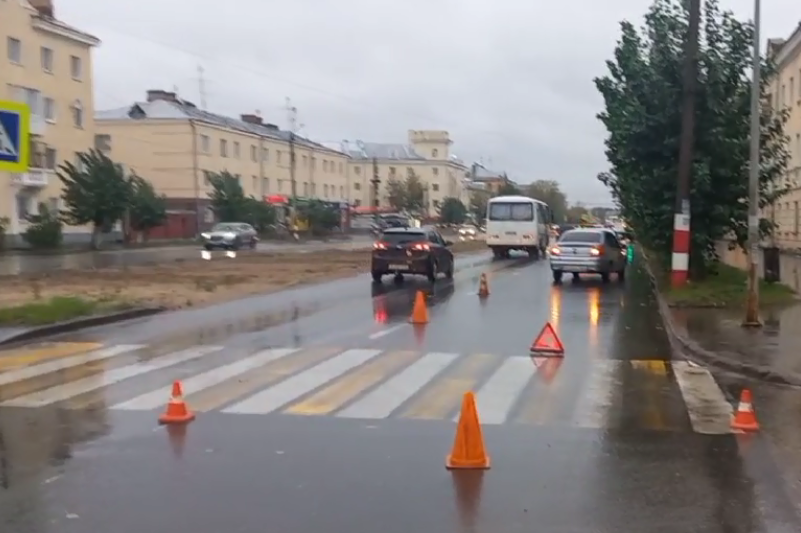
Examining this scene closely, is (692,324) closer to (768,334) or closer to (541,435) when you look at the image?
(768,334)

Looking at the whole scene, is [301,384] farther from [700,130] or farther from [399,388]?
[700,130]

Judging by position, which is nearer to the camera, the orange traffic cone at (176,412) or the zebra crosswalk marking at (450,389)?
the orange traffic cone at (176,412)

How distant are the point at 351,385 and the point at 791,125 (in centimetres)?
4485

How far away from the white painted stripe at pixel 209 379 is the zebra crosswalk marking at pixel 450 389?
97.3 inches

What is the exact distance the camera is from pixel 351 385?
1191 centimetres

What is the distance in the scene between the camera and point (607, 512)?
6.82 metres

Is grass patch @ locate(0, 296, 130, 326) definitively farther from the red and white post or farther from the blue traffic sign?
the red and white post

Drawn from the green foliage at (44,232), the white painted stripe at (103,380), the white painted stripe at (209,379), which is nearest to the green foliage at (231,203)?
the green foliage at (44,232)

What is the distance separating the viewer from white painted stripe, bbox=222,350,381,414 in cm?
1053

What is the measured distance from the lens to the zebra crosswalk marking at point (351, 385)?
10.5 m

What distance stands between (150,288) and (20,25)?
35.9m

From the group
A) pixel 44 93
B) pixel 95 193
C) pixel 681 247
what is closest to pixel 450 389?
pixel 681 247

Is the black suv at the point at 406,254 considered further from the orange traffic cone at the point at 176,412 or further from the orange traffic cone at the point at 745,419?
the orange traffic cone at the point at 745,419

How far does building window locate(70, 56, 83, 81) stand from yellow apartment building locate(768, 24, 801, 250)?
127 feet
